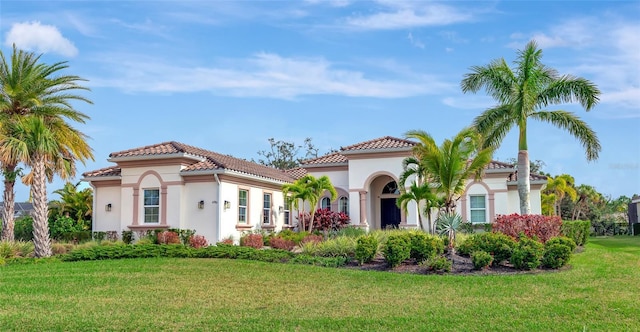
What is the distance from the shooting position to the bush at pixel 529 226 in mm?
18450

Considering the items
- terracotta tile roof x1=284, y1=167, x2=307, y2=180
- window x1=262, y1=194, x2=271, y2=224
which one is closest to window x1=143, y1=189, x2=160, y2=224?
window x1=262, y1=194, x2=271, y2=224

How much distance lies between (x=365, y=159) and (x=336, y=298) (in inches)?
608

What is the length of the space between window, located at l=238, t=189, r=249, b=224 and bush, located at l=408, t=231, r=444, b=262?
10.4 m

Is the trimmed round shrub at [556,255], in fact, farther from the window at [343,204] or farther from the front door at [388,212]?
the window at [343,204]

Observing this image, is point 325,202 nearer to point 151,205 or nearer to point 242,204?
point 242,204

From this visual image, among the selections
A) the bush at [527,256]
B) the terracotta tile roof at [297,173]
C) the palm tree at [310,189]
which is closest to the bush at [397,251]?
the bush at [527,256]

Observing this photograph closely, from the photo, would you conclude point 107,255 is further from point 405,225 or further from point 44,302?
point 405,225

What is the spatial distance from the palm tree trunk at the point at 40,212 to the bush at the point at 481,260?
14.8m

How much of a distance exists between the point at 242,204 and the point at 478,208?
11908 mm

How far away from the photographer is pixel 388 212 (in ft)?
95.9

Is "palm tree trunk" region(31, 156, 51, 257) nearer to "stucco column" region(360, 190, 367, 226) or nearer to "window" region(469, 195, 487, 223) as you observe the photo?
"stucco column" region(360, 190, 367, 226)


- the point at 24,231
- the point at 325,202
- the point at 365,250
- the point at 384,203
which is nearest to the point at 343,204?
the point at 325,202

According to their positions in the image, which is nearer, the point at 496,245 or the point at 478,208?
the point at 496,245

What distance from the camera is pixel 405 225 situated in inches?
1021
